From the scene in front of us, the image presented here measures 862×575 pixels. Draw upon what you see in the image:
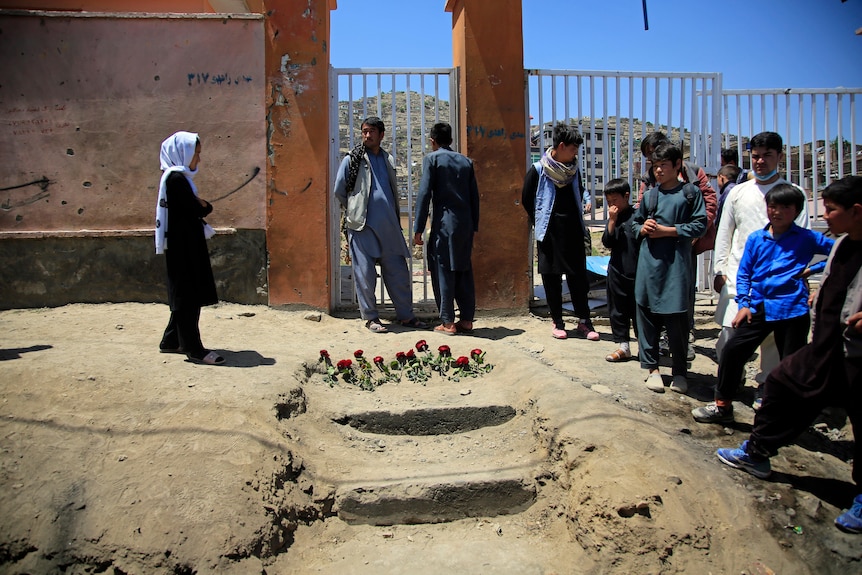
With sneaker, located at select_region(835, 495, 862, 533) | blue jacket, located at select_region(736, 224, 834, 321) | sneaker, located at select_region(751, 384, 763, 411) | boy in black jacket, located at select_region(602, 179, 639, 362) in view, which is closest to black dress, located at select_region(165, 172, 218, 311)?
boy in black jacket, located at select_region(602, 179, 639, 362)

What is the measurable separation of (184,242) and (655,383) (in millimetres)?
3355

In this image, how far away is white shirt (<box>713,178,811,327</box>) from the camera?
4.18 meters

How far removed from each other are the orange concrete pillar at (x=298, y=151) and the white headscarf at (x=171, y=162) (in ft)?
5.70

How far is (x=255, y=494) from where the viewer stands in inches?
130

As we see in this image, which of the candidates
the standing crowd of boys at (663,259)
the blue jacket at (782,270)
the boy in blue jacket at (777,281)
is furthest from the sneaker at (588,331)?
the blue jacket at (782,270)

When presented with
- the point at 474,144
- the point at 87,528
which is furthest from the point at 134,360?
the point at 474,144

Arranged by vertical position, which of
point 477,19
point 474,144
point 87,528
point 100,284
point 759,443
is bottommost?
point 87,528

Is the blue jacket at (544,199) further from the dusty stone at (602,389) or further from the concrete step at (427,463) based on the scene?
the concrete step at (427,463)

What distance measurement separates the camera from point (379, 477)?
3.67 m

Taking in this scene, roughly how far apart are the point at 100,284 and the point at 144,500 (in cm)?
377

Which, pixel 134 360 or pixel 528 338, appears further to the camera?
pixel 528 338

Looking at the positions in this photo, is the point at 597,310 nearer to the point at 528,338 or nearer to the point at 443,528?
the point at 528,338

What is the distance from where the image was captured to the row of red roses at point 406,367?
4852 millimetres

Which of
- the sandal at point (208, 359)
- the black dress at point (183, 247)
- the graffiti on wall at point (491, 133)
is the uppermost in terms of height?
the graffiti on wall at point (491, 133)
